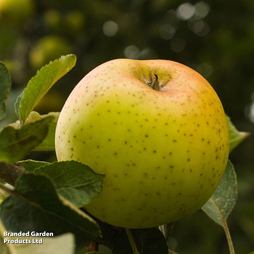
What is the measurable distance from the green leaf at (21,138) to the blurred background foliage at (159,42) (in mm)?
1359

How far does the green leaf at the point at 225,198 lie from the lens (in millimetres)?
731

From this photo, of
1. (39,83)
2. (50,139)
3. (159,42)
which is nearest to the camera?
(39,83)

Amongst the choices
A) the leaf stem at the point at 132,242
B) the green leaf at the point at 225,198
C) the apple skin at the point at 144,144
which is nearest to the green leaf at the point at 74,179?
the apple skin at the point at 144,144

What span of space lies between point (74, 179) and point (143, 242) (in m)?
0.21

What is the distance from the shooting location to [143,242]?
0.57 metres

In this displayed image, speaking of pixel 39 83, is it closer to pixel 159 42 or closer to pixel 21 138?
pixel 21 138

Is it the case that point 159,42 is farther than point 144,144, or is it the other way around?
point 159,42

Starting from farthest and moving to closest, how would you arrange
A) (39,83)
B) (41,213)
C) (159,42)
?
(159,42) < (39,83) < (41,213)

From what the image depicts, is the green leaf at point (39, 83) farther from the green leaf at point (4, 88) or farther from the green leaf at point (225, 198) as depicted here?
the green leaf at point (225, 198)

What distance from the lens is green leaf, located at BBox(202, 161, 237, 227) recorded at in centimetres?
73

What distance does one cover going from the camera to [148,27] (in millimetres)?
1931

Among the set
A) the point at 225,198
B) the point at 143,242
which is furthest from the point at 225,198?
the point at 143,242

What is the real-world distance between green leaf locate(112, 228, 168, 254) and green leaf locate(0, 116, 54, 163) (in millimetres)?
238

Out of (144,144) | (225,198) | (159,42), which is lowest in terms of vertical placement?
(225,198)
